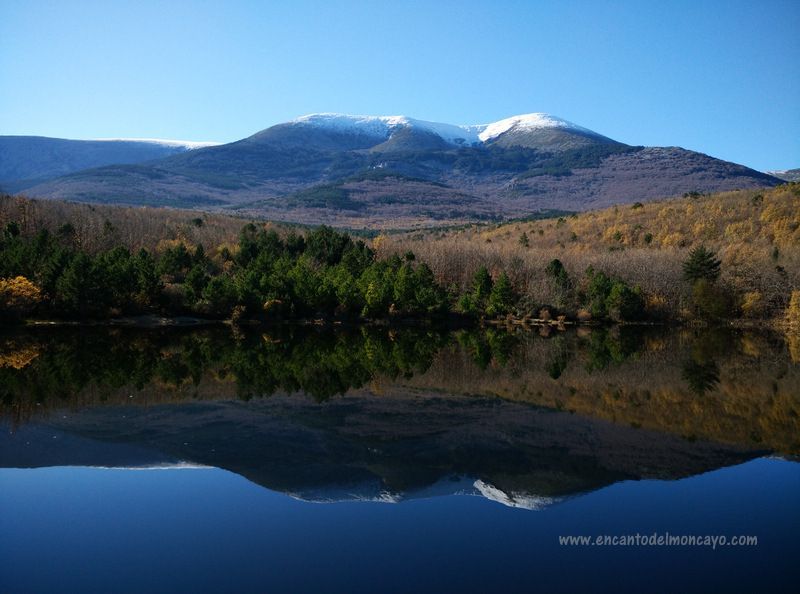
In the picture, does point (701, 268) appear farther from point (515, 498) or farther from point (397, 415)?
point (515, 498)

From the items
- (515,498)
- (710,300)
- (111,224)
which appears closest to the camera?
(515,498)

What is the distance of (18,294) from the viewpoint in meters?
44.6

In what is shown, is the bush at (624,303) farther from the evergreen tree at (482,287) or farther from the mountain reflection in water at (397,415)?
the mountain reflection in water at (397,415)

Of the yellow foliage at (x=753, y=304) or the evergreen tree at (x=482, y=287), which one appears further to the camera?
the evergreen tree at (x=482, y=287)

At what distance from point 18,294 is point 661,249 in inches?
2647

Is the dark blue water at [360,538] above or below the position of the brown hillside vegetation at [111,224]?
below

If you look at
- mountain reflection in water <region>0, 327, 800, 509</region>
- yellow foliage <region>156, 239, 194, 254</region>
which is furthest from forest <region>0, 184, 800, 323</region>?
mountain reflection in water <region>0, 327, 800, 509</region>

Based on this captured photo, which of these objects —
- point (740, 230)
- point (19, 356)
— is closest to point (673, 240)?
point (740, 230)

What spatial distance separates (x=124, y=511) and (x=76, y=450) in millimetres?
4632

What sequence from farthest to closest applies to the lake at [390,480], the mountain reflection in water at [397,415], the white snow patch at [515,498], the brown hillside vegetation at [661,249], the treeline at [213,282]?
the brown hillside vegetation at [661,249], the treeline at [213,282], the mountain reflection in water at [397,415], the white snow patch at [515,498], the lake at [390,480]

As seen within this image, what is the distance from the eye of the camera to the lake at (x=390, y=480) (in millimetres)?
9211

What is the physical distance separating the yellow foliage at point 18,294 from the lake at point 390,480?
1837cm

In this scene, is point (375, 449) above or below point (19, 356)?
above

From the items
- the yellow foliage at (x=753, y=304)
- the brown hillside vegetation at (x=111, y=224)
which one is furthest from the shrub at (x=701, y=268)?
the brown hillside vegetation at (x=111, y=224)
